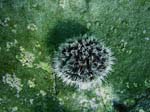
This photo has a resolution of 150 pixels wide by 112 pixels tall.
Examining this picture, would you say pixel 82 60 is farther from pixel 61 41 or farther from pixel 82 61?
pixel 61 41

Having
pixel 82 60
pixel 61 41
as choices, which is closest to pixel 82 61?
pixel 82 60

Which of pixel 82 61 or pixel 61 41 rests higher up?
pixel 61 41

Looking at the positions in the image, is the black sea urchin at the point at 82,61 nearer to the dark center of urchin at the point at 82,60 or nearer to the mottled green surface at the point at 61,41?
the dark center of urchin at the point at 82,60

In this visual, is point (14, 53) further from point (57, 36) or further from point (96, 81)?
point (96, 81)

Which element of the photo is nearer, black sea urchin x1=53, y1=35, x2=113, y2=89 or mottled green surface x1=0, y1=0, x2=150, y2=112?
black sea urchin x1=53, y1=35, x2=113, y2=89

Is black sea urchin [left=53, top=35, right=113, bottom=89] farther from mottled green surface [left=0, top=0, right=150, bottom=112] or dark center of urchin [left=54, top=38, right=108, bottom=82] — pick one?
mottled green surface [left=0, top=0, right=150, bottom=112]

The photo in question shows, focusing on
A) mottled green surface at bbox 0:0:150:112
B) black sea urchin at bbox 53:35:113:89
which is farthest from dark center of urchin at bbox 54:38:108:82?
mottled green surface at bbox 0:0:150:112
